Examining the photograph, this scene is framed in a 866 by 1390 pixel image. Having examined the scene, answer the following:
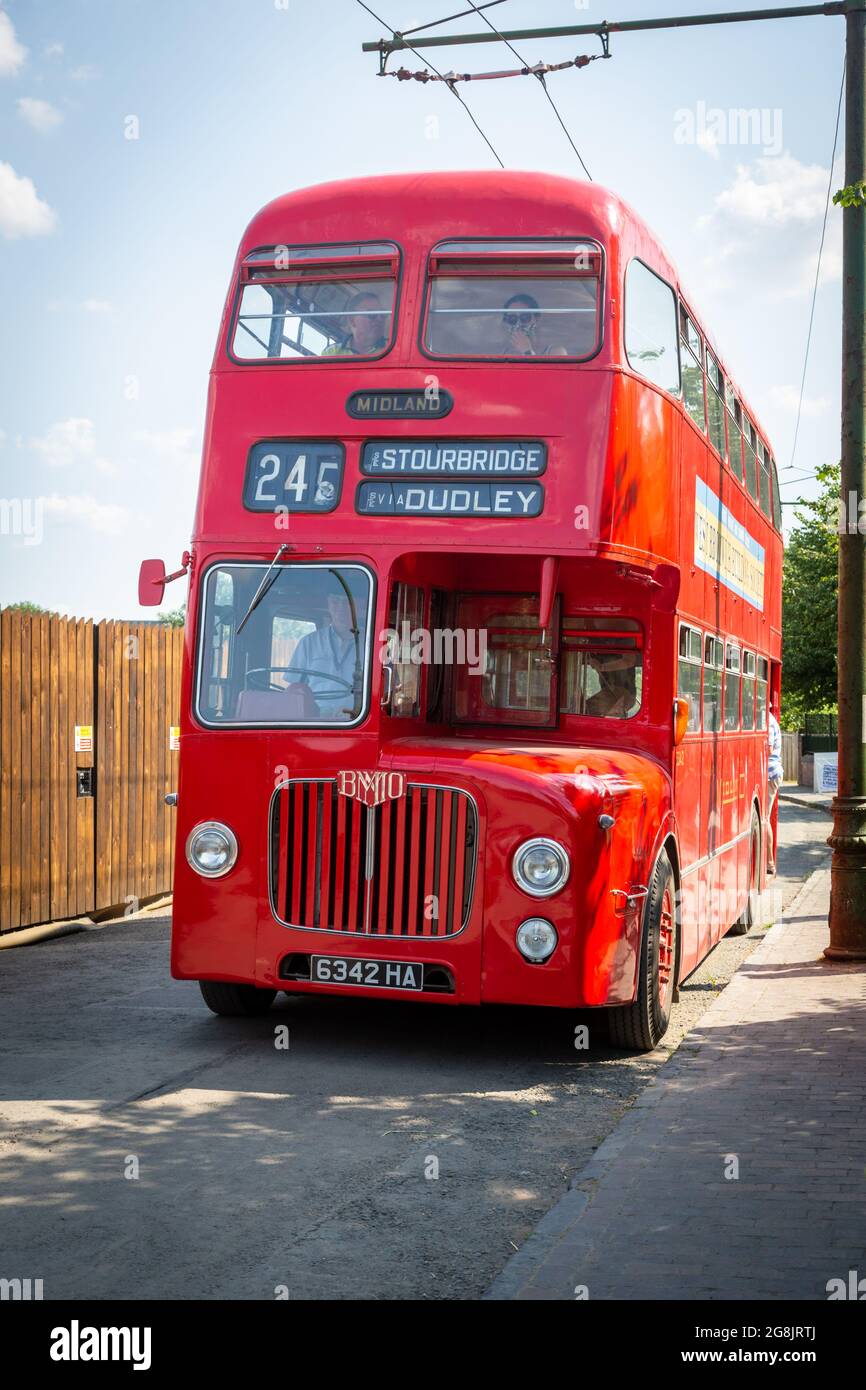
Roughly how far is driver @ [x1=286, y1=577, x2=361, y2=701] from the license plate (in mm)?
1379

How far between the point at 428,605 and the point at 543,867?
194cm

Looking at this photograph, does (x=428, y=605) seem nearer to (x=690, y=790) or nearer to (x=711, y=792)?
(x=690, y=790)

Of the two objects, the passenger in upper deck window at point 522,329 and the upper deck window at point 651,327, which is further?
the upper deck window at point 651,327

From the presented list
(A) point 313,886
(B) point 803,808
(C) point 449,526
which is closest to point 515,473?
(C) point 449,526

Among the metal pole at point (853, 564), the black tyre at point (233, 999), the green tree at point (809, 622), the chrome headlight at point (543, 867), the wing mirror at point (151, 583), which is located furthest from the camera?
the green tree at point (809, 622)

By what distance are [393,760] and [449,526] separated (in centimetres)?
130

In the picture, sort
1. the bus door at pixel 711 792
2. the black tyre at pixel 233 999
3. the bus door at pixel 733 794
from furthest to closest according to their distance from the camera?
the bus door at pixel 733 794 → the bus door at pixel 711 792 → the black tyre at pixel 233 999

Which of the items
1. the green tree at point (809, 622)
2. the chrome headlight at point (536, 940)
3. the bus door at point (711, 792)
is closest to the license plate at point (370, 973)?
the chrome headlight at point (536, 940)

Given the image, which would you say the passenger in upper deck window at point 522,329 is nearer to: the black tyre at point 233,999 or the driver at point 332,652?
the driver at point 332,652

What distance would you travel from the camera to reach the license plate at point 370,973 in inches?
310

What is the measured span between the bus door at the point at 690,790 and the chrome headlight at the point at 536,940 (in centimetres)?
198

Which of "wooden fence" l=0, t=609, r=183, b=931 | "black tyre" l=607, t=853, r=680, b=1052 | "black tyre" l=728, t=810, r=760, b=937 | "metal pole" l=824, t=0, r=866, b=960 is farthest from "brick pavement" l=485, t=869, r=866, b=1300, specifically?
"wooden fence" l=0, t=609, r=183, b=931

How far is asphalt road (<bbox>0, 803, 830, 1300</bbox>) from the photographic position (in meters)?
5.01

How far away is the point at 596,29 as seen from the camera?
1085 cm
